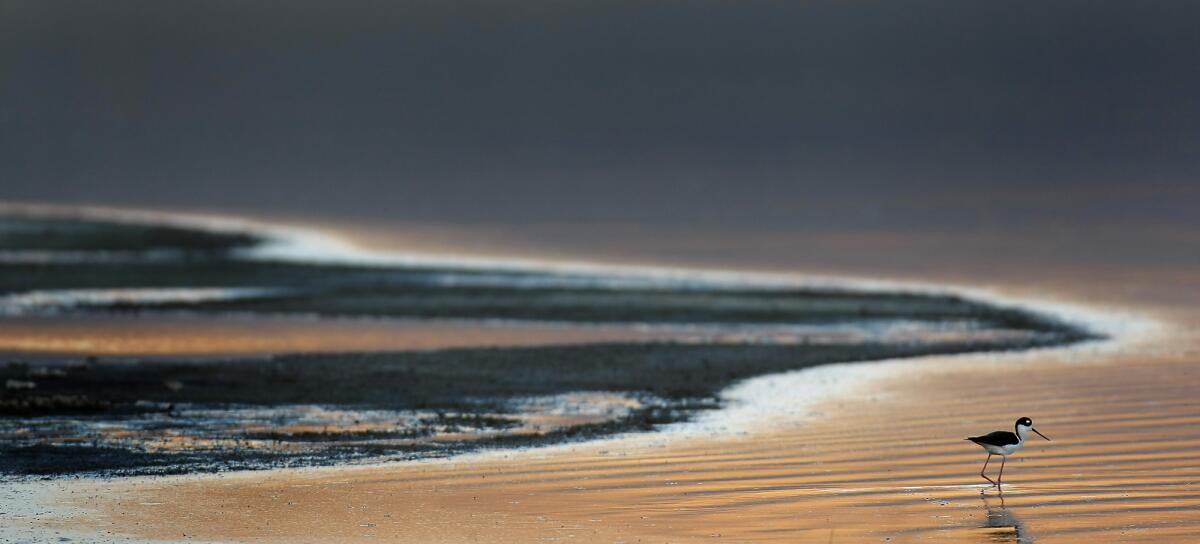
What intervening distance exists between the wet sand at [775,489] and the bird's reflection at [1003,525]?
2cm

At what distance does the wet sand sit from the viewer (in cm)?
1185

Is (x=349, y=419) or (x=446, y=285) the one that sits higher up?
(x=446, y=285)

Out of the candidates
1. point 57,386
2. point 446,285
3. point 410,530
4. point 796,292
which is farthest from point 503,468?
point 446,285

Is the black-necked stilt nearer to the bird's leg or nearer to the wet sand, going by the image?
the bird's leg

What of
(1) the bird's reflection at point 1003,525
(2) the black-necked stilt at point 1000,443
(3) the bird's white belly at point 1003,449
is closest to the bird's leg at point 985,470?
(2) the black-necked stilt at point 1000,443

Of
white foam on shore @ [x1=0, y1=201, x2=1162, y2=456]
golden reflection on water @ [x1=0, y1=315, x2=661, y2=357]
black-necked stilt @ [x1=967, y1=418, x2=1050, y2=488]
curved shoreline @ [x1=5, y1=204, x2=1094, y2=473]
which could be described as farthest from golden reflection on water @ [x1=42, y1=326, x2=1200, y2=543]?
golden reflection on water @ [x1=0, y1=315, x2=661, y2=357]

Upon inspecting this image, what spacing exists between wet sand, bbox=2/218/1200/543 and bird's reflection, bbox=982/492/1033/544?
2cm

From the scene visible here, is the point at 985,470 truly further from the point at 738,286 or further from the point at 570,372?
the point at 738,286

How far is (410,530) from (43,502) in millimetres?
2775

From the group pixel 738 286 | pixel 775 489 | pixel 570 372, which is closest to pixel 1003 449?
pixel 775 489

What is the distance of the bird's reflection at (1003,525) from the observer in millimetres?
11594

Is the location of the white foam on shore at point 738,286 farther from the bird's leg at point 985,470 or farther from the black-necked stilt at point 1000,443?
the black-necked stilt at point 1000,443

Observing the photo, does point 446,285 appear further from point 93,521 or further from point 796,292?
point 93,521

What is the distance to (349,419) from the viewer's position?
56.6 feet
